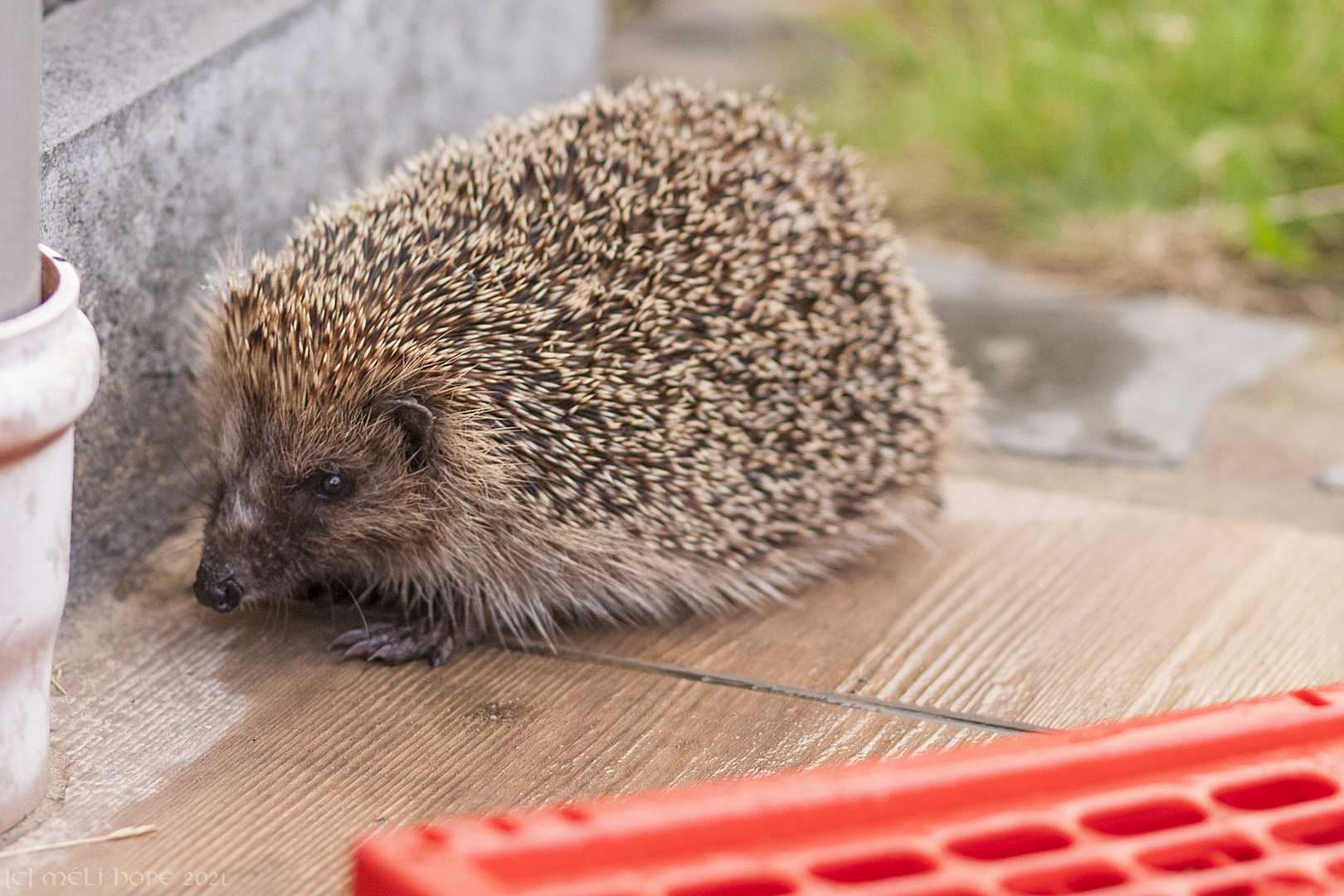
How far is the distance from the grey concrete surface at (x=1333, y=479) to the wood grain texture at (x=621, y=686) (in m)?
0.48

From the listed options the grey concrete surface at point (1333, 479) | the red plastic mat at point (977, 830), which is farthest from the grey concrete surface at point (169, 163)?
the grey concrete surface at point (1333, 479)

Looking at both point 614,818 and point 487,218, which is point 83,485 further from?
point 614,818

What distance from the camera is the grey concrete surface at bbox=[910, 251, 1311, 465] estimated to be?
500cm

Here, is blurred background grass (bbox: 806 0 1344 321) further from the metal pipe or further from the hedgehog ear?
the metal pipe

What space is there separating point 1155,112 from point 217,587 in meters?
5.39

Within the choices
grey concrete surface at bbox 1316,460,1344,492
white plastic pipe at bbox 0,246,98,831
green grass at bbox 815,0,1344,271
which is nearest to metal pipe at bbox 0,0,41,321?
white plastic pipe at bbox 0,246,98,831

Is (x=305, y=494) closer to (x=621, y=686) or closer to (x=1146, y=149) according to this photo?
(x=621, y=686)

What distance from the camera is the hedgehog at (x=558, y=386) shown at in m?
3.33

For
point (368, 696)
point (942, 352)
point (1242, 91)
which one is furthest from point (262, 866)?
point (1242, 91)

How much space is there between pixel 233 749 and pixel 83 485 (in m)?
0.88

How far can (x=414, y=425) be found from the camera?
337cm

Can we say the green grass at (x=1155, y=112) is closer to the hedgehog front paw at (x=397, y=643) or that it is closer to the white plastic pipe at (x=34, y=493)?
the hedgehog front paw at (x=397, y=643)

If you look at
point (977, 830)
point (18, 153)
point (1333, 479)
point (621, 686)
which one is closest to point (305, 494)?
point (621, 686)

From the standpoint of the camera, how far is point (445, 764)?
9.73 feet
